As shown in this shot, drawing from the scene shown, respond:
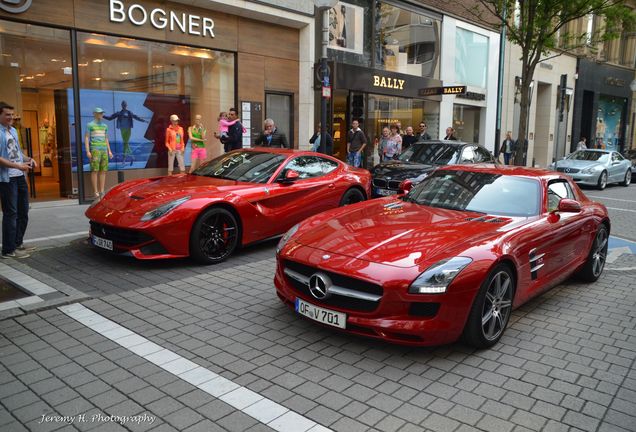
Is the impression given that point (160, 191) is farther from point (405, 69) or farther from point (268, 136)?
point (405, 69)

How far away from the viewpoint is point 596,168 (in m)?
18.5

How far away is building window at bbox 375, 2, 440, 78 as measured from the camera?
18.4 meters

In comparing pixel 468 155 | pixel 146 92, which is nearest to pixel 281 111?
pixel 146 92

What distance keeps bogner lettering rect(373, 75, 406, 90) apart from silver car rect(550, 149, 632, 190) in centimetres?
607

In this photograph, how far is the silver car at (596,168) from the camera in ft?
60.2

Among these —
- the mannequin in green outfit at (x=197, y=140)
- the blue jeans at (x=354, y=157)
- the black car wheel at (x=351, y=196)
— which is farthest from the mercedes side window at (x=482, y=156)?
the mannequin in green outfit at (x=197, y=140)

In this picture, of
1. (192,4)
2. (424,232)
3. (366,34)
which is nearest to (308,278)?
(424,232)

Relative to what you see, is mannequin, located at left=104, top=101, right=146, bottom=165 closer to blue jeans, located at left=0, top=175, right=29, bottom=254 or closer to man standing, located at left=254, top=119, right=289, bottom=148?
man standing, located at left=254, top=119, right=289, bottom=148

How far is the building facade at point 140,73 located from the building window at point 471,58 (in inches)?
367

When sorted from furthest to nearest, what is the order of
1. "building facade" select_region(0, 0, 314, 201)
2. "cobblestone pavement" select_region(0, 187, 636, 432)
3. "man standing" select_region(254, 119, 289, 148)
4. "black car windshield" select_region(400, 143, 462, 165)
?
"man standing" select_region(254, 119, 289, 148)
"black car windshield" select_region(400, 143, 462, 165)
"building facade" select_region(0, 0, 314, 201)
"cobblestone pavement" select_region(0, 187, 636, 432)

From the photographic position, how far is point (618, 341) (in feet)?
15.1

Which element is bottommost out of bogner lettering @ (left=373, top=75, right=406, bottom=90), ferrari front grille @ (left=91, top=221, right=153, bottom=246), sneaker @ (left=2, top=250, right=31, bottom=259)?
sneaker @ (left=2, top=250, right=31, bottom=259)

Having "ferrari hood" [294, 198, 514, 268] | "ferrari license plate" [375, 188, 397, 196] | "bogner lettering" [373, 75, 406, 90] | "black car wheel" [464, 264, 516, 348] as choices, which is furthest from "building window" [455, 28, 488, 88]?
"black car wheel" [464, 264, 516, 348]

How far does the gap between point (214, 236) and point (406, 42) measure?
595 inches
